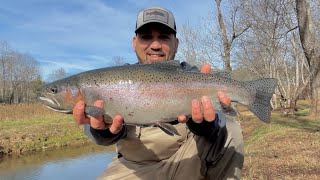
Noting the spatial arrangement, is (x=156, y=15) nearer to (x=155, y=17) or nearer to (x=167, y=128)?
(x=155, y=17)

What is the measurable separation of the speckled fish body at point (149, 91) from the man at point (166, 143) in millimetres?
559

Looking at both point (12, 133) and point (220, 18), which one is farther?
point (220, 18)

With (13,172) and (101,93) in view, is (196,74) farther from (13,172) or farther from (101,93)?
(13,172)

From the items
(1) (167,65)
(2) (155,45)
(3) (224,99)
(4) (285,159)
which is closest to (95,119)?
(1) (167,65)

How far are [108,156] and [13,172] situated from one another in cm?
455

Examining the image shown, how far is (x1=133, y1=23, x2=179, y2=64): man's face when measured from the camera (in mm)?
4414

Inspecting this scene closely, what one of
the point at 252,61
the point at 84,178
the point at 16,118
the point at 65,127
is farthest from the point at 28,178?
the point at 252,61

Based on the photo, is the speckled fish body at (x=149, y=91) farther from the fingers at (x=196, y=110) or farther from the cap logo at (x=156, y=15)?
the cap logo at (x=156, y=15)

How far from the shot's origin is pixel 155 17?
4242 mm

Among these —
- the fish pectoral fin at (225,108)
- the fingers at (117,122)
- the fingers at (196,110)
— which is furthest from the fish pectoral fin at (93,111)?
the fish pectoral fin at (225,108)

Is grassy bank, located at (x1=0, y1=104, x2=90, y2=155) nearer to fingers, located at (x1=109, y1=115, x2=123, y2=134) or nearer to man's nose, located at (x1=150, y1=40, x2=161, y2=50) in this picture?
man's nose, located at (x1=150, y1=40, x2=161, y2=50)

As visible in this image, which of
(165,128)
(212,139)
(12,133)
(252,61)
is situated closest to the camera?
(165,128)

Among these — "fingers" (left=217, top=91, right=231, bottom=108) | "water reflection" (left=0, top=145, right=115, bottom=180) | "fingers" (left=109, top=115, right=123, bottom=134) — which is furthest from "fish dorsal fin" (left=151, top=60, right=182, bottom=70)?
"water reflection" (left=0, top=145, right=115, bottom=180)

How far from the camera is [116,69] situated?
3.42 metres
